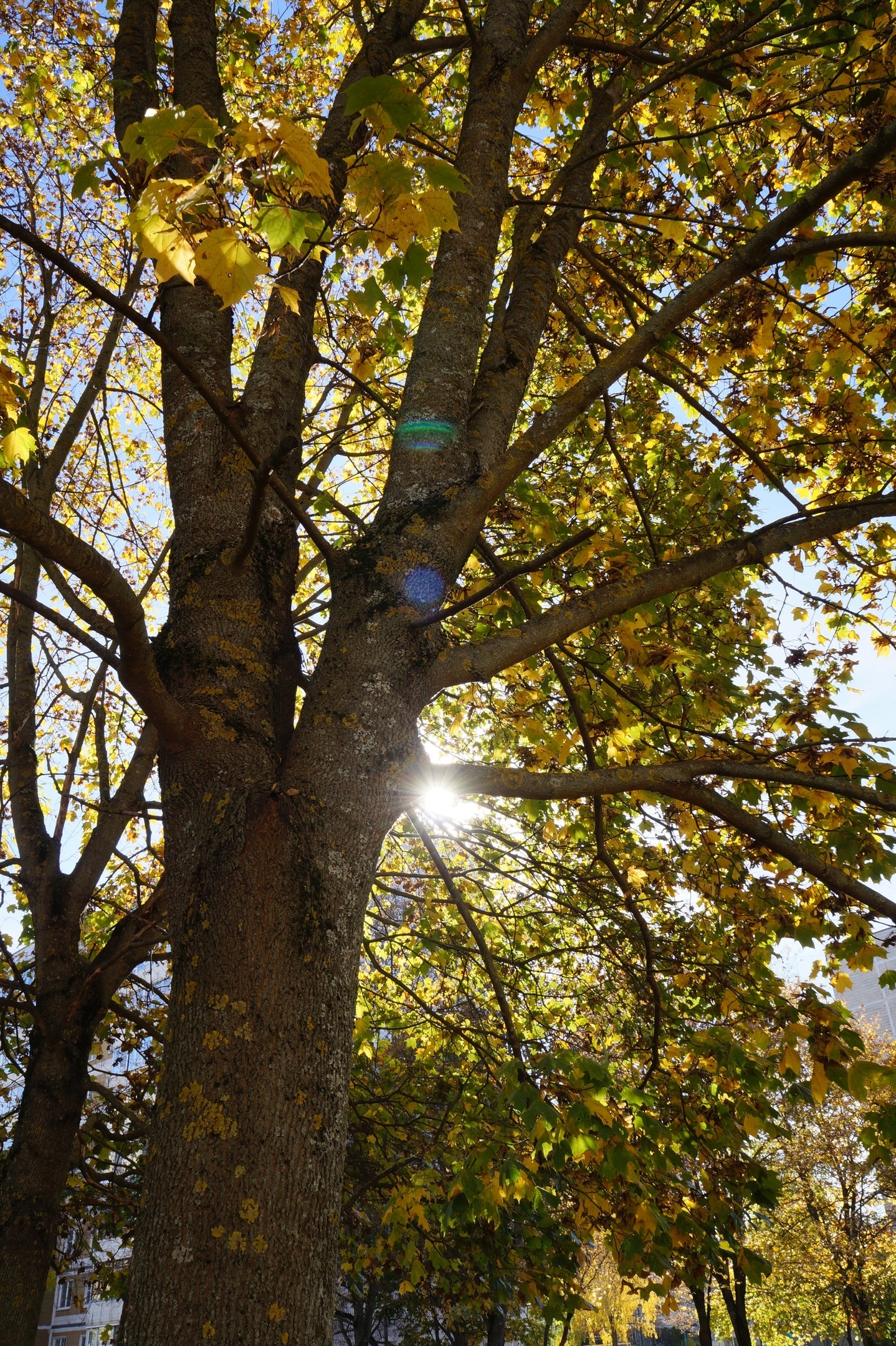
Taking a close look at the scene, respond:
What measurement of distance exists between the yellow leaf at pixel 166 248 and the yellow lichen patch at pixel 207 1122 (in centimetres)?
165

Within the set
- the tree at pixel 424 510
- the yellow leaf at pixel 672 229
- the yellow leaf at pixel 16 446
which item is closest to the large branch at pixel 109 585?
the tree at pixel 424 510

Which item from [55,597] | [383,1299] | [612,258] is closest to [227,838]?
[612,258]

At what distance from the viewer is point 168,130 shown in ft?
6.22

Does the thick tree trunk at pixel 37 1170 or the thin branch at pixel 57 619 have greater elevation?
the thin branch at pixel 57 619

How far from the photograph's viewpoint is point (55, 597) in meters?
6.50

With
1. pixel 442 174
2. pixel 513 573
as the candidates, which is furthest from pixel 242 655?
pixel 442 174

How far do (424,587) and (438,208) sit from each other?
94 centimetres

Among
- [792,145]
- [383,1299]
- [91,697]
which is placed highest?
[792,145]

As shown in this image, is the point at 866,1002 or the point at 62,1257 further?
the point at 866,1002

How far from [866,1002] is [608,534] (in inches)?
3208

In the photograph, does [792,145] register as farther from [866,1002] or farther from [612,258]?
[866,1002]

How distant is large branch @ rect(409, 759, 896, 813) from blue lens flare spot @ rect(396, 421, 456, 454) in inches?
39.1

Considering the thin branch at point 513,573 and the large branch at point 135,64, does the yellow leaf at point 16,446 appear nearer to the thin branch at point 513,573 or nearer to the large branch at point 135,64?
the large branch at point 135,64

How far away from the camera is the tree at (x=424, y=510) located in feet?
5.38
